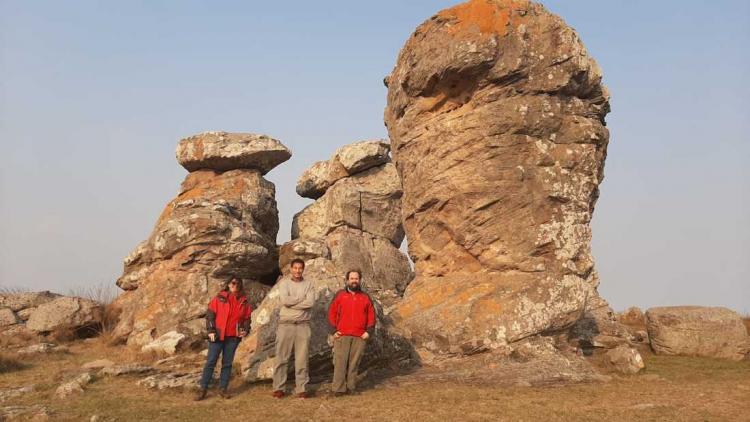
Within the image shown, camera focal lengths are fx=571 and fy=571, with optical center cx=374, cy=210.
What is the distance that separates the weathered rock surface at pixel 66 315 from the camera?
55.7 ft

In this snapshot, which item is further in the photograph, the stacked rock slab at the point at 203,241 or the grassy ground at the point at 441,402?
the stacked rock slab at the point at 203,241

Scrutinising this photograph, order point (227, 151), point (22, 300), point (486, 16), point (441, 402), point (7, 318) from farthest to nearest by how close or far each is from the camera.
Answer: point (227, 151)
point (22, 300)
point (7, 318)
point (486, 16)
point (441, 402)

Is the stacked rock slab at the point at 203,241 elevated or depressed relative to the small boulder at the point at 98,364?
elevated

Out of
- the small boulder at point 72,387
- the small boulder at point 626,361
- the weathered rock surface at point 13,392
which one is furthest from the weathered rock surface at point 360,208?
the weathered rock surface at point 13,392

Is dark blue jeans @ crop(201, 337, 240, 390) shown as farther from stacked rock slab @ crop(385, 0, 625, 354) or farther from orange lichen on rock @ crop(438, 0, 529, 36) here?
orange lichen on rock @ crop(438, 0, 529, 36)

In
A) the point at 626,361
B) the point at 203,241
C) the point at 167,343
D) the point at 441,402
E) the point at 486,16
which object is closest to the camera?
the point at 441,402

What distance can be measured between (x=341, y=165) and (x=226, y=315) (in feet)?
43.8

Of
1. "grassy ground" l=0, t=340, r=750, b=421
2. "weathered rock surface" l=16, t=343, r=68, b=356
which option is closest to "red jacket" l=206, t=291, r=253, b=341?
"grassy ground" l=0, t=340, r=750, b=421

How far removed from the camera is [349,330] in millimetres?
9422

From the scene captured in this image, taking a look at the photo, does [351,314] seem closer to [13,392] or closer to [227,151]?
[13,392]

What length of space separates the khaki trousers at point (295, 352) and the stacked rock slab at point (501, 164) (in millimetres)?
3061

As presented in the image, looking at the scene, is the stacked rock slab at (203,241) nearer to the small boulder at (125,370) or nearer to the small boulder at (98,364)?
the small boulder at (98,364)

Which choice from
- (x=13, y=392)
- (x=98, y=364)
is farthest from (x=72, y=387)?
(x=98, y=364)

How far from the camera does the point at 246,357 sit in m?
10.8
